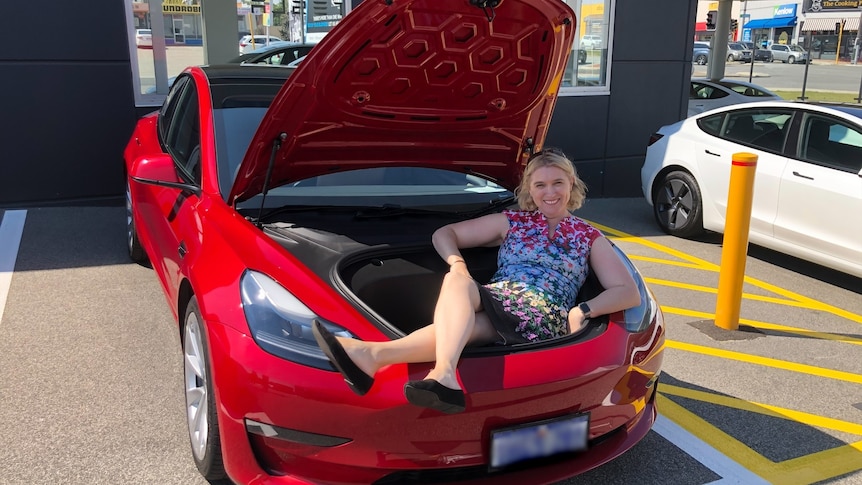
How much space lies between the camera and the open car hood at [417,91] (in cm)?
268

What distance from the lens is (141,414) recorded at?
3.22 meters

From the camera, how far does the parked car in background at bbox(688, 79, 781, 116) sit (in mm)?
13250

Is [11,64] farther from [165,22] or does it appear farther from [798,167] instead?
[798,167]

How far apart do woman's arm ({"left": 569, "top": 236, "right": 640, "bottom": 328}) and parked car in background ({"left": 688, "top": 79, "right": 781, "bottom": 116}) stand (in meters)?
11.1

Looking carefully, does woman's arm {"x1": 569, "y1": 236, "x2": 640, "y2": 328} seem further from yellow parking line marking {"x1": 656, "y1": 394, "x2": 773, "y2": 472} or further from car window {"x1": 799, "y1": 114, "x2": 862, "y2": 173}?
car window {"x1": 799, "y1": 114, "x2": 862, "y2": 173}

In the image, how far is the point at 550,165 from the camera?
3.21m

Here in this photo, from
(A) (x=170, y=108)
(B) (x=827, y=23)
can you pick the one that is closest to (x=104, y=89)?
(A) (x=170, y=108)

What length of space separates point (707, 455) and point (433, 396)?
154 centimetres

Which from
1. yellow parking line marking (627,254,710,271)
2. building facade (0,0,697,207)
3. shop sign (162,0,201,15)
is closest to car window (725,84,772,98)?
building facade (0,0,697,207)

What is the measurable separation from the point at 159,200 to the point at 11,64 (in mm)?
3751

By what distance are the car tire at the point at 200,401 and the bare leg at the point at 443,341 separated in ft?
1.80

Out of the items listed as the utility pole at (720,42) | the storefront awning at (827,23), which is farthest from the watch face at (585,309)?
the storefront awning at (827,23)

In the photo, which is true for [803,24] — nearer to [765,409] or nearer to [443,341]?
[765,409]

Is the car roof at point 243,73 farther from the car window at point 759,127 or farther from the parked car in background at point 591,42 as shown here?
the parked car in background at point 591,42
